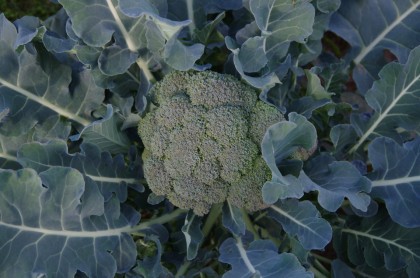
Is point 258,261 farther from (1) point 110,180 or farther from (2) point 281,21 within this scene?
(2) point 281,21

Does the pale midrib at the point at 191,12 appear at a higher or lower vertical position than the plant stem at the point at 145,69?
higher

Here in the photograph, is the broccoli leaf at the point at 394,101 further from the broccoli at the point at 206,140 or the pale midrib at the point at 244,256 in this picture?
the pale midrib at the point at 244,256

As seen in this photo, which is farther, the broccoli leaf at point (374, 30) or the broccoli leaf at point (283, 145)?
the broccoli leaf at point (374, 30)

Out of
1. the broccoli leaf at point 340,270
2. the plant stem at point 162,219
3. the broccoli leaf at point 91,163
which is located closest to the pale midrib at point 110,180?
the broccoli leaf at point 91,163

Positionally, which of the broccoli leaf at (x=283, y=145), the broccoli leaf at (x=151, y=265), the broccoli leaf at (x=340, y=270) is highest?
the broccoli leaf at (x=283, y=145)

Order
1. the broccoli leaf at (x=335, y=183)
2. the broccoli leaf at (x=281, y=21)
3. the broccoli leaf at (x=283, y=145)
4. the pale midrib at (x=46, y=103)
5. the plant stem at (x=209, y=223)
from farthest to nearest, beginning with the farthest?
the plant stem at (x=209, y=223) < the pale midrib at (x=46, y=103) < the broccoli leaf at (x=281, y=21) < the broccoli leaf at (x=335, y=183) < the broccoli leaf at (x=283, y=145)

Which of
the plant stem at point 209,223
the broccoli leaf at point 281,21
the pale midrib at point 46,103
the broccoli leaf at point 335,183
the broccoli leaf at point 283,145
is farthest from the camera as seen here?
the plant stem at point 209,223
